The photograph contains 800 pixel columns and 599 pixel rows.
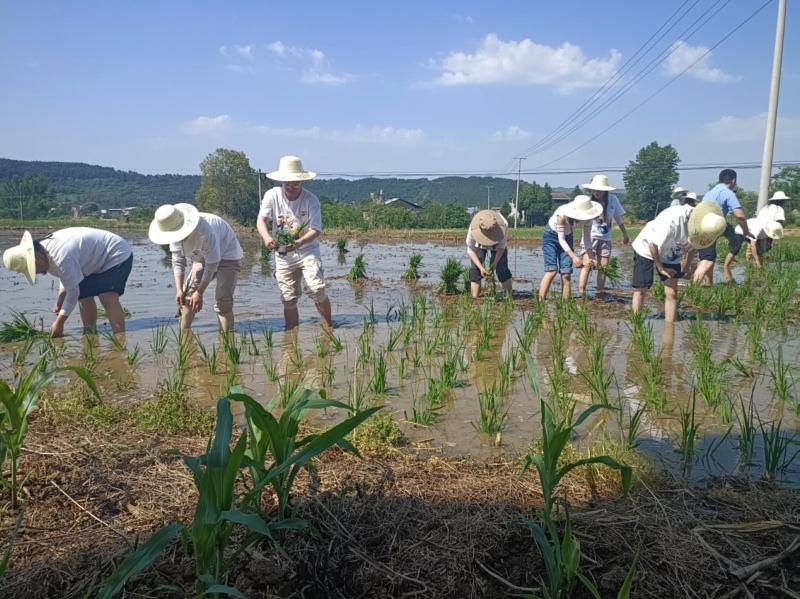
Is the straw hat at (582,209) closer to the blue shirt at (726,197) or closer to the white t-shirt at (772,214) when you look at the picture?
the blue shirt at (726,197)

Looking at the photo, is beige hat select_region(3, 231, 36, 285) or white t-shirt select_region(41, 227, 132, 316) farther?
white t-shirt select_region(41, 227, 132, 316)

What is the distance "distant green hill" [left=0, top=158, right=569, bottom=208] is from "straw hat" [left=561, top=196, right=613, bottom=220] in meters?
76.5

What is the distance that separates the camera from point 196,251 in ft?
17.9

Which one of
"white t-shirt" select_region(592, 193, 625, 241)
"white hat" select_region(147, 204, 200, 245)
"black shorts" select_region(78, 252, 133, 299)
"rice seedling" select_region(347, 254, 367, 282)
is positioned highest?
"white t-shirt" select_region(592, 193, 625, 241)

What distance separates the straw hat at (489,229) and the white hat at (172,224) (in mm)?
3638

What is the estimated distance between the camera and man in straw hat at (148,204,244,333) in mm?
5238

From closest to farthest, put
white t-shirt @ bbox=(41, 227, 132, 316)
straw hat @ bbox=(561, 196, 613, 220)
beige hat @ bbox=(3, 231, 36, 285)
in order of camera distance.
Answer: beige hat @ bbox=(3, 231, 36, 285)
white t-shirt @ bbox=(41, 227, 132, 316)
straw hat @ bbox=(561, 196, 613, 220)

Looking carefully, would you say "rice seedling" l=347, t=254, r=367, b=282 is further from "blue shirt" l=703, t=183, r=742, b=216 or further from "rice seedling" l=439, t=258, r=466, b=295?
"blue shirt" l=703, t=183, r=742, b=216

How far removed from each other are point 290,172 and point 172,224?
1252mm

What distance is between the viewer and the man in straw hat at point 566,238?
7.14m

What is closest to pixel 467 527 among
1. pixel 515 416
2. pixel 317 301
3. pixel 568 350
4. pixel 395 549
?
pixel 395 549

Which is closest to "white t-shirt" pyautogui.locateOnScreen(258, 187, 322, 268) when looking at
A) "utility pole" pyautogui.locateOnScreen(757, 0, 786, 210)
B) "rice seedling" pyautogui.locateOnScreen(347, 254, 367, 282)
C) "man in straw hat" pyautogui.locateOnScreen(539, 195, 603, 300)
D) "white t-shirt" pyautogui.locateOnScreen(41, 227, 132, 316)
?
"white t-shirt" pyautogui.locateOnScreen(41, 227, 132, 316)

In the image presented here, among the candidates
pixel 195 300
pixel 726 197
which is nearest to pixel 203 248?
pixel 195 300

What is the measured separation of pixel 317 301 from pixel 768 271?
6.98m
